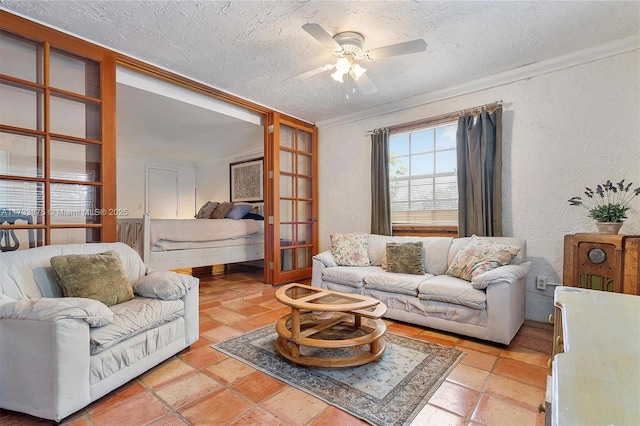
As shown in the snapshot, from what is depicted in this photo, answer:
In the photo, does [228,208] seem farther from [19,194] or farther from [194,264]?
[19,194]

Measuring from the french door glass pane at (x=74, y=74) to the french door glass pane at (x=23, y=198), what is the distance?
818mm

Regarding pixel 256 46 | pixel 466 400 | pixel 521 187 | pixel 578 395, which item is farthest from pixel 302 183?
pixel 578 395

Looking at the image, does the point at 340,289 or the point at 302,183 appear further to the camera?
the point at 302,183

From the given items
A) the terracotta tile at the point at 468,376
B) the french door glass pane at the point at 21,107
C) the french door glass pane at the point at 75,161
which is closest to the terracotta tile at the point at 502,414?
the terracotta tile at the point at 468,376

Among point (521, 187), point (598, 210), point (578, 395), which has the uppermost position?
point (521, 187)

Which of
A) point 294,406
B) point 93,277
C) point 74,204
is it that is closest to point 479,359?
point 294,406

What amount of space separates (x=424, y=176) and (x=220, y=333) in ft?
9.43

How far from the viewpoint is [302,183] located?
183 inches

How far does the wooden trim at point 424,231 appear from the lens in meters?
3.43

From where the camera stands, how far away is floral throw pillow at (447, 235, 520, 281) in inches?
99.3

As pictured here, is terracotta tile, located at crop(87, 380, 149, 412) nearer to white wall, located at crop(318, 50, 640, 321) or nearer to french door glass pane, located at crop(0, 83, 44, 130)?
french door glass pane, located at crop(0, 83, 44, 130)

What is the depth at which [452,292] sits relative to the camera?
8.00ft

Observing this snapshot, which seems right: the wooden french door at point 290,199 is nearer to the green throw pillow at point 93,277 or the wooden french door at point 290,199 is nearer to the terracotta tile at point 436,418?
the green throw pillow at point 93,277

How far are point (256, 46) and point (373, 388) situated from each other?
8.94ft
